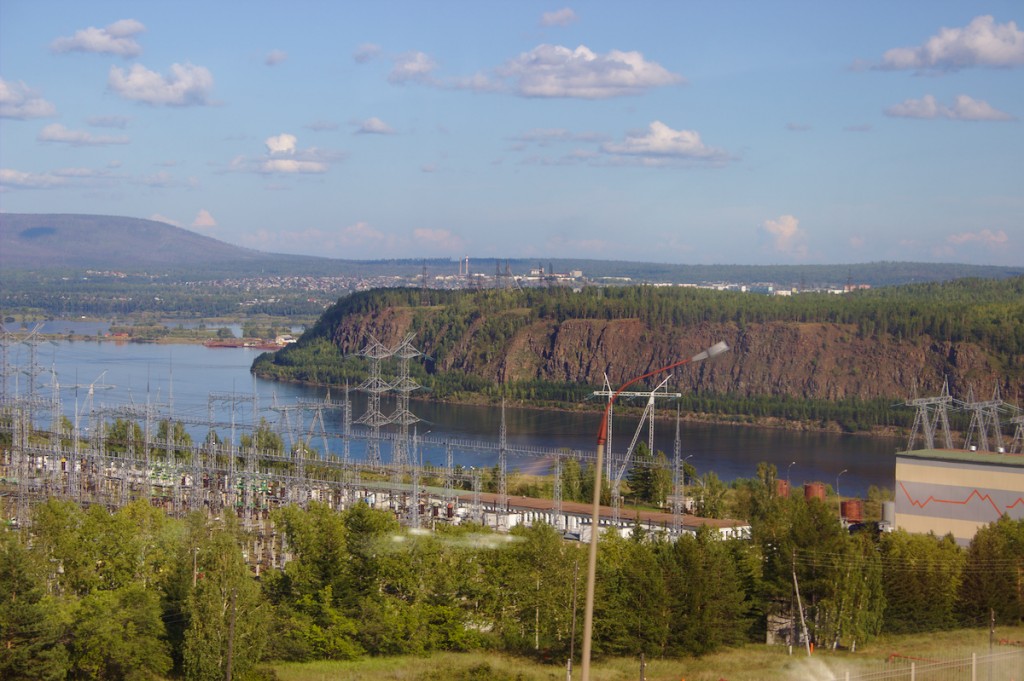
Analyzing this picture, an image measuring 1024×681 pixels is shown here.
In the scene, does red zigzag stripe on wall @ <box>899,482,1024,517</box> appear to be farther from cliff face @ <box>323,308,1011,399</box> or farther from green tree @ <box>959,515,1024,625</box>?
cliff face @ <box>323,308,1011,399</box>

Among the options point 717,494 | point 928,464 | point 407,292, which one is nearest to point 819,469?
point 717,494

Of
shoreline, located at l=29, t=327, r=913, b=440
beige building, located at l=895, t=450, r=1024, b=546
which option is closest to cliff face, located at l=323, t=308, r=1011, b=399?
shoreline, located at l=29, t=327, r=913, b=440

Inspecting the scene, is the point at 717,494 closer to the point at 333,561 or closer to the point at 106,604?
the point at 333,561

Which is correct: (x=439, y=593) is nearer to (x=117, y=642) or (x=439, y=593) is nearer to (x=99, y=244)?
(x=117, y=642)

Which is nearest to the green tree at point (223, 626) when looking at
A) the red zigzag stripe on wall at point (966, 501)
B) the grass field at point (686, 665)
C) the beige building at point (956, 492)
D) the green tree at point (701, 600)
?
the grass field at point (686, 665)

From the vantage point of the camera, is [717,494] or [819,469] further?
[819,469]

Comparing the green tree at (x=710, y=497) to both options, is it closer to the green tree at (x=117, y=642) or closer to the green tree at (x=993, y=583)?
the green tree at (x=993, y=583)
